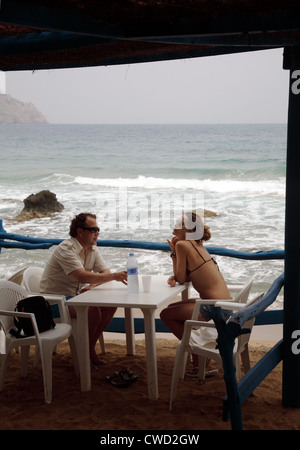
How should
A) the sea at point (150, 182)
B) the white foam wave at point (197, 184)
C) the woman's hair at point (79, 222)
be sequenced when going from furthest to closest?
the white foam wave at point (197, 184), the sea at point (150, 182), the woman's hair at point (79, 222)

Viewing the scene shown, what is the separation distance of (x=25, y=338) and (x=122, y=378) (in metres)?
0.78

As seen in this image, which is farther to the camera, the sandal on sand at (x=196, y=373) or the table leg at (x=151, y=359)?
the sandal on sand at (x=196, y=373)

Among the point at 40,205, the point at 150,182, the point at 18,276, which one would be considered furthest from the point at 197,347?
the point at 150,182

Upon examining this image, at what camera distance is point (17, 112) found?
37375 mm

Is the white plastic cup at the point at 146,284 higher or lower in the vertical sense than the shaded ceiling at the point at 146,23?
lower

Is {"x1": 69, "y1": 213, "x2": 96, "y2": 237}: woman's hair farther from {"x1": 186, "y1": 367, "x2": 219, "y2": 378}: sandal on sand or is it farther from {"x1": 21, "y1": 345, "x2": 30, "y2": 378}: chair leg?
{"x1": 186, "y1": 367, "x2": 219, "y2": 378}: sandal on sand

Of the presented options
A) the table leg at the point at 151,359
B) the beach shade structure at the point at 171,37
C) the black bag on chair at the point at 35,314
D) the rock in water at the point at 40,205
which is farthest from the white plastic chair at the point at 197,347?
the rock in water at the point at 40,205

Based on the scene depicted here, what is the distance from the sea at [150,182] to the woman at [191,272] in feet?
36.9

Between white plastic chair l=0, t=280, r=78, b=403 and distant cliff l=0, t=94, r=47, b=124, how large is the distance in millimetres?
33274

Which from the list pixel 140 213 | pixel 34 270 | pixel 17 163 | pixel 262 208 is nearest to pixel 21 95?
pixel 17 163

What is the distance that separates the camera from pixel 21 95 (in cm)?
3681

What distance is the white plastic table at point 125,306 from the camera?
12.2 feet

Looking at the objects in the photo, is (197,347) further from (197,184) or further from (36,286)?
(197,184)

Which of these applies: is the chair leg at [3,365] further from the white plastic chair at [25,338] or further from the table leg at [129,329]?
the table leg at [129,329]
